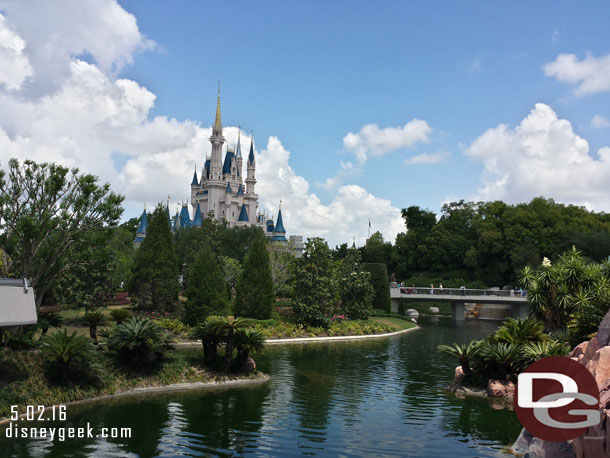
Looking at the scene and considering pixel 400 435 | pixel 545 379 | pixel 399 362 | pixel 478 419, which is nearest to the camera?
pixel 545 379

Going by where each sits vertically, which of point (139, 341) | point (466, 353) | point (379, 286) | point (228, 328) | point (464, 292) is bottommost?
point (466, 353)

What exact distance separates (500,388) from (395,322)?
100 feet

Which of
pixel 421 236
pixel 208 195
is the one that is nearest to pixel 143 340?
pixel 421 236

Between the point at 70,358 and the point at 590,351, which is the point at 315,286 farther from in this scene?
the point at 590,351

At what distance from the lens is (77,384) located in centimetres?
1780

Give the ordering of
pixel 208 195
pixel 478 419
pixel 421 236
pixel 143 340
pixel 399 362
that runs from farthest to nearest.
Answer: pixel 208 195 < pixel 421 236 < pixel 399 362 < pixel 143 340 < pixel 478 419

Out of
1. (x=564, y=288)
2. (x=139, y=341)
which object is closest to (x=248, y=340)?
(x=139, y=341)

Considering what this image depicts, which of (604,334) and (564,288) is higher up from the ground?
(564,288)

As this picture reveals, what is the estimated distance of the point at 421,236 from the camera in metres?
88.1

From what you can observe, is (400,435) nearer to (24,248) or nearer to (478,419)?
(478,419)

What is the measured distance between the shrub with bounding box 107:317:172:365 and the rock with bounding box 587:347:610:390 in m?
14.8

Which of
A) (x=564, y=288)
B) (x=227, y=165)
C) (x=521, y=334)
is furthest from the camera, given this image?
(x=227, y=165)

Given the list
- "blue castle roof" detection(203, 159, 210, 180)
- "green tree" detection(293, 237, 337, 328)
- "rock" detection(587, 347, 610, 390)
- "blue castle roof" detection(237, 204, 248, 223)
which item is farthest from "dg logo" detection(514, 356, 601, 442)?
"blue castle roof" detection(203, 159, 210, 180)

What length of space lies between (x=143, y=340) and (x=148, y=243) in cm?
2369
